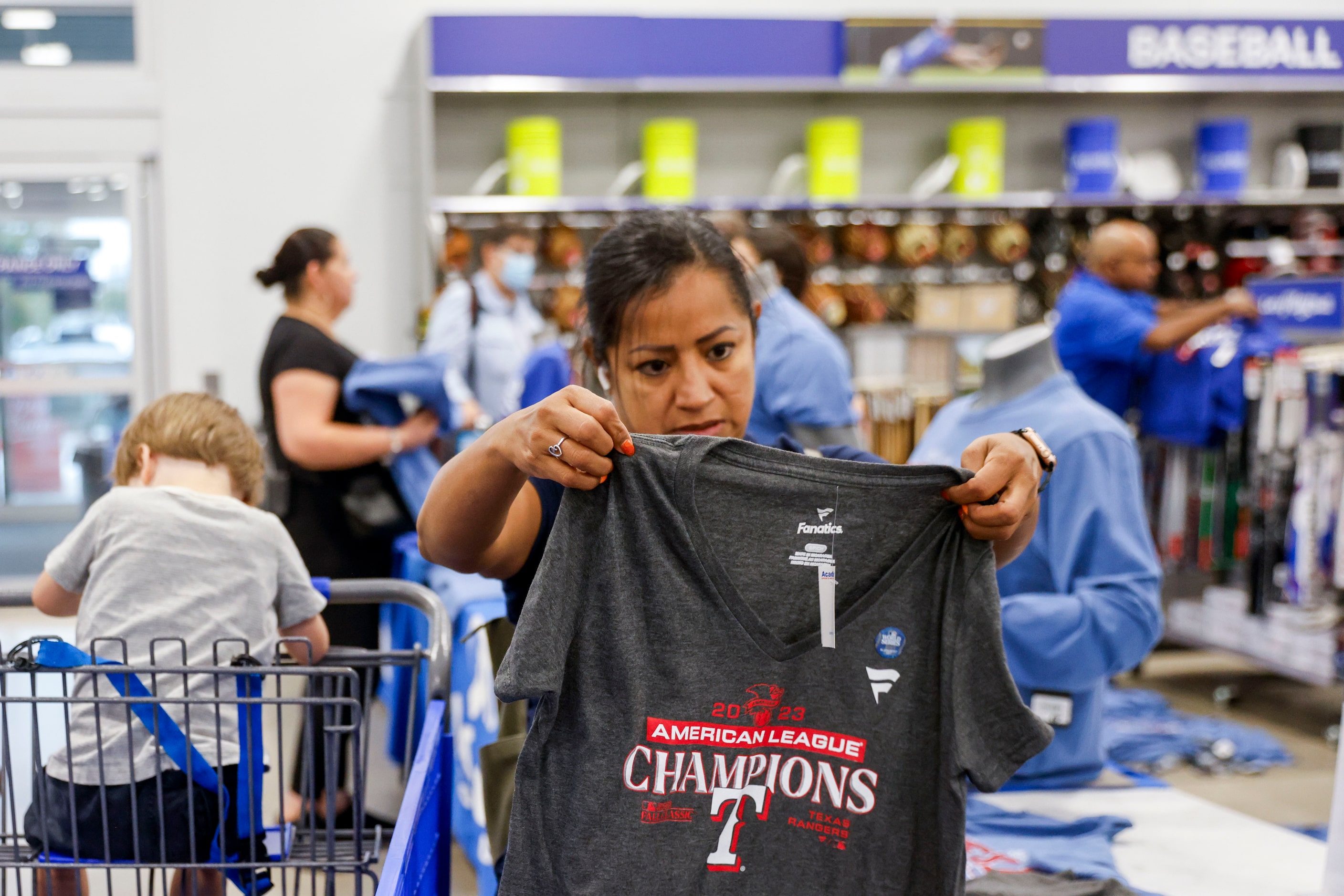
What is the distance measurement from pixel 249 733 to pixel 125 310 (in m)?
5.76

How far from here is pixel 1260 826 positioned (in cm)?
198

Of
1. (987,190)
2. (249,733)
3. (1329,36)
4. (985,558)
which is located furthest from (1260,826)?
(1329,36)

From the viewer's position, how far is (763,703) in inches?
48.6

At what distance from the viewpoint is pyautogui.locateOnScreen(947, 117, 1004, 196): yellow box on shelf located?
21.0 feet

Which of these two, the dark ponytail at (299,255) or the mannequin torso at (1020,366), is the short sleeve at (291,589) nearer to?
the mannequin torso at (1020,366)

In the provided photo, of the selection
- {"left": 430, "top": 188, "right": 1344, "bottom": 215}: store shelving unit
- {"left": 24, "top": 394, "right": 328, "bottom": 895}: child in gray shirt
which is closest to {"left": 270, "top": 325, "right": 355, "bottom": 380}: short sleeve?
{"left": 24, "top": 394, "right": 328, "bottom": 895}: child in gray shirt

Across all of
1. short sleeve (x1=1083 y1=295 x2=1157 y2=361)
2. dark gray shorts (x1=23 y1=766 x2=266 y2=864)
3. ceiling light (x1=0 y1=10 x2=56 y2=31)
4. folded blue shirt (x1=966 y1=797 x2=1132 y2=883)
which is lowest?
folded blue shirt (x1=966 y1=797 x2=1132 y2=883)

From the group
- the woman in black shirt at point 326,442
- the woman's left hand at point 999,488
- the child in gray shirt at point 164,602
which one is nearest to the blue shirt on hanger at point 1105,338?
the woman in black shirt at point 326,442

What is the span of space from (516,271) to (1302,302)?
3.57 m

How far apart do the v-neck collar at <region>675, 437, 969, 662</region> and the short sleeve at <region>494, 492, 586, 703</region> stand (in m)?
0.11

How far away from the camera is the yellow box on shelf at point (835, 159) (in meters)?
6.22

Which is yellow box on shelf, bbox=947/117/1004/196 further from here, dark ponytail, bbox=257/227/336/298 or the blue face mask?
dark ponytail, bbox=257/227/336/298

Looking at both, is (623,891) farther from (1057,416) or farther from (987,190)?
(987,190)

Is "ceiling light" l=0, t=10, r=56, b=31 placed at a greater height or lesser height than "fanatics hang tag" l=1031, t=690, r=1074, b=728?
greater
